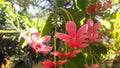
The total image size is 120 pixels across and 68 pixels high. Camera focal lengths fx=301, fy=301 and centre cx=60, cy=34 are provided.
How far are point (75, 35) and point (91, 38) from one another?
0.06 metres

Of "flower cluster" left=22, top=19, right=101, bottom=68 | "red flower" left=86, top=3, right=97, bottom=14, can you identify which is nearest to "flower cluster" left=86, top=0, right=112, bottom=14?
"red flower" left=86, top=3, right=97, bottom=14

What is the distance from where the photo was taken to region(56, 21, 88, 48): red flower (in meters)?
0.54

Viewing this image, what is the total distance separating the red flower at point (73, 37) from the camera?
21.4 inches

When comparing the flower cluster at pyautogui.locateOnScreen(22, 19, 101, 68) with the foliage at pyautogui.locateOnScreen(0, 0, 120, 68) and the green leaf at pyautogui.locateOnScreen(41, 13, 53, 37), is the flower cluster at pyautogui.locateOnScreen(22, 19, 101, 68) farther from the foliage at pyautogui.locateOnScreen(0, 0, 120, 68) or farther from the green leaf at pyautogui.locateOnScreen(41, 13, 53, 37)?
the green leaf at pyautogui.locateOnScreen(41, 13, 53, 37)

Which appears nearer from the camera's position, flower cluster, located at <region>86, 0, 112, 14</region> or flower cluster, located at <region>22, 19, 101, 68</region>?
flower cluster, located at <region>22, 19, 101, 68</region>

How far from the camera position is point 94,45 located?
90 centimetres

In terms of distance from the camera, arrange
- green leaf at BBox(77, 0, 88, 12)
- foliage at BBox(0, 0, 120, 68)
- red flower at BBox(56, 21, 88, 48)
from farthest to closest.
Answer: green leaf at BBox(77, 0, 88, 12), foliage at BBox(0, 0, 120, 68), red flower at BBox(56, 21, 88, 48)

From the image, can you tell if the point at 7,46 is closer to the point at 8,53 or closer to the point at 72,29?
the point at 8,53

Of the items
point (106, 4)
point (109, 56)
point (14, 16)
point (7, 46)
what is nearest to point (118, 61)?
point (109, 56)

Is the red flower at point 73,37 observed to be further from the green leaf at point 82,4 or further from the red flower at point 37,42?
the green leaf at point 82,4

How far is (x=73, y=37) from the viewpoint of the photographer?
55 centimetres

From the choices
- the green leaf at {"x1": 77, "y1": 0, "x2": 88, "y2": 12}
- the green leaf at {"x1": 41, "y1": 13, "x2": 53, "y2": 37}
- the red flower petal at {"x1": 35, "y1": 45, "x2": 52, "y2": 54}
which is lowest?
the red flower petal at {"x1": 35, "y1": 45, "x2": 52, "y2": 54}

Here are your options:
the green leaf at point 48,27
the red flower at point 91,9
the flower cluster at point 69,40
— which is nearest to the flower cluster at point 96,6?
the red flower at point 91,9

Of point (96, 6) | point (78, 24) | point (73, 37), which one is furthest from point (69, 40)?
point (96, 6)
